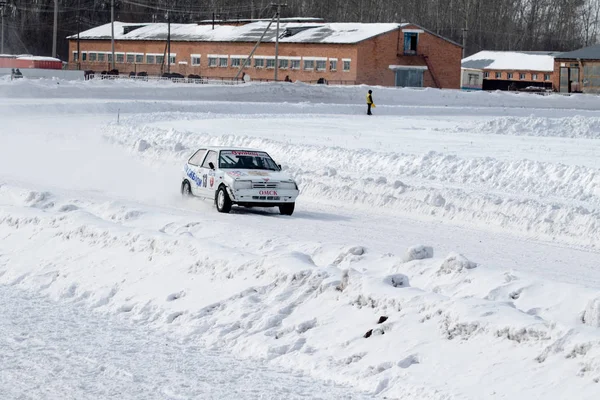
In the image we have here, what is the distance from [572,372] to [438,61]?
88.5 meters

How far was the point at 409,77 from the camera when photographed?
3666 inches

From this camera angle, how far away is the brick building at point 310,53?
9031 cm

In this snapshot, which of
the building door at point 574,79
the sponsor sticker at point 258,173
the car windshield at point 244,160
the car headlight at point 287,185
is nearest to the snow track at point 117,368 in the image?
the car headlight at point 287,185

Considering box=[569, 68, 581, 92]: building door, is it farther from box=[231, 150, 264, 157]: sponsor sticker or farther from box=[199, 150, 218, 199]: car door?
box=[199, 150, 218, 199]: car door

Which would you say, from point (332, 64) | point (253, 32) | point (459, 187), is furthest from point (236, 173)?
point (253, 32)

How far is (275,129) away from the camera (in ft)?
143

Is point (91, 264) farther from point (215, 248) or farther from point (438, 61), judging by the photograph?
point (438, 61)

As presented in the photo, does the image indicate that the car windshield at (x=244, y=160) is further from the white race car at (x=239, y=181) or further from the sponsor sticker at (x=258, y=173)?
the sponsor sticker at (x=258, y=173)

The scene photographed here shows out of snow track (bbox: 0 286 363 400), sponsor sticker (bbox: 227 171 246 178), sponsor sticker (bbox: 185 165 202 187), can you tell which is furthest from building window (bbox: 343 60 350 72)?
snow track (bbox: 0 286 363 400)

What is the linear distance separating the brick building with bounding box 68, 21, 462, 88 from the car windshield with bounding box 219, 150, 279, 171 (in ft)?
221

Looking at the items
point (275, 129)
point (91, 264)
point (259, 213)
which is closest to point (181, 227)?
point (91, 264)

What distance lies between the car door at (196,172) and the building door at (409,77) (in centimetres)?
7165

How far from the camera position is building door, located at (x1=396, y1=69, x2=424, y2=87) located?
304 feet

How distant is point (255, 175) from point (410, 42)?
7460cm
